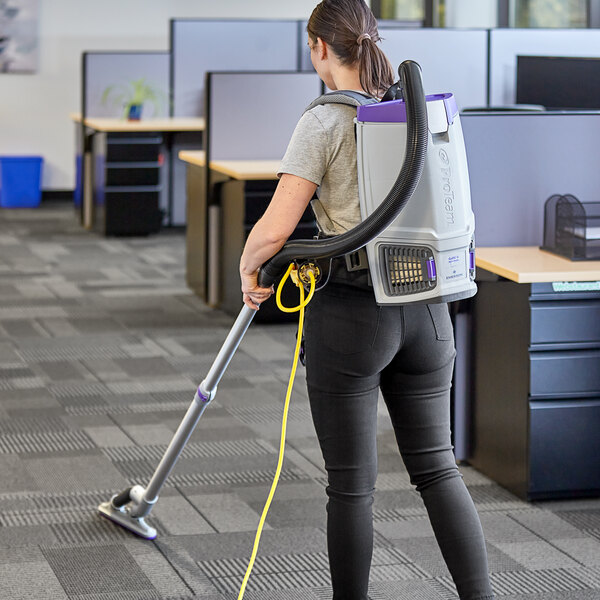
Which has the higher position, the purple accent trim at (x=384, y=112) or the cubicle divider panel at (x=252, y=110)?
the cubicle divider panel at (x=252, y=110)

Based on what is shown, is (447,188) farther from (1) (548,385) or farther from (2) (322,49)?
(1) (548,385)

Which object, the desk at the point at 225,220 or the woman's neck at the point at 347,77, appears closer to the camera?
the woman's neck at the point at 347,77

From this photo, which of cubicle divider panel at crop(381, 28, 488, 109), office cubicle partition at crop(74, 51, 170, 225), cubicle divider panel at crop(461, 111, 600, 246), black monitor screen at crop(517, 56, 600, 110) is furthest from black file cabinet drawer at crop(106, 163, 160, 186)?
cubicle divider panel at crop(461, 111, 600, 246)

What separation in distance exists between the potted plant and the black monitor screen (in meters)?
3.17

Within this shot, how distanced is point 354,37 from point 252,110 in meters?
3.49

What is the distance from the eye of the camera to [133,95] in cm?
733

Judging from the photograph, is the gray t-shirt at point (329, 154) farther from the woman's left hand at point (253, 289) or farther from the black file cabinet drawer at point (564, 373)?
the black file cabinet drawer at point (564, 373)

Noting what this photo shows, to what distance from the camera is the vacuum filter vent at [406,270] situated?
165 cm

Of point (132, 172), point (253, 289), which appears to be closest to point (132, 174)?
point (132, 172)

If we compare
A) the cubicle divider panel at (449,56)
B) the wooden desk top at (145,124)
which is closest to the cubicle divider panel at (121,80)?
the wooden desk top at (145,124)

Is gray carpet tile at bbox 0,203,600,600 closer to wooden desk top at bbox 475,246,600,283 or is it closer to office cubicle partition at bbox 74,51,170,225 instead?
wooden desk top at bbox 475,246,600,283

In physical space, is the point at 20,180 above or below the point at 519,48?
below

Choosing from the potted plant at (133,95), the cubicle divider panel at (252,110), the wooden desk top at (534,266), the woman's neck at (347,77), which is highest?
the potted plant at (133,95)

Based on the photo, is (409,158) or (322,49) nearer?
(409,158)
